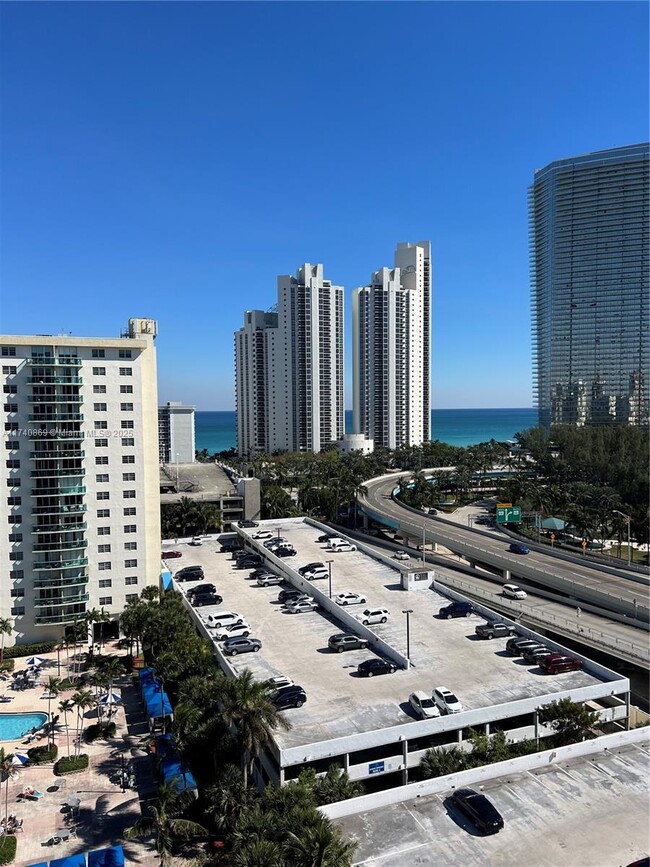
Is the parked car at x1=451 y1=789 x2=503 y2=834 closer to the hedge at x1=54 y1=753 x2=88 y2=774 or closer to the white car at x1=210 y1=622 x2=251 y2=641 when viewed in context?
the white car at x1=210 y1=622 x2=251 y2=641

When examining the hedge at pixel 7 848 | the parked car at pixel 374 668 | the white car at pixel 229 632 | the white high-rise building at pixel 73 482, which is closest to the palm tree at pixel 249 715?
the parked car at pixel 374 668

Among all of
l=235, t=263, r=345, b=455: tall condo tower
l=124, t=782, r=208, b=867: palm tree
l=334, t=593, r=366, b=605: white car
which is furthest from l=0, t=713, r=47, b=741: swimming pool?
l=235, t=263, r=345, b=455: tall condo tower

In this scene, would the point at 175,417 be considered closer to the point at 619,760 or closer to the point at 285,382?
the point at 285,382

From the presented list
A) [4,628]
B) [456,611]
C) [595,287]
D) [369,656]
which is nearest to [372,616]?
[369,656]

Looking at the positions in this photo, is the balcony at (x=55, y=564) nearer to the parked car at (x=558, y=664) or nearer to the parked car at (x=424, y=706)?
the parked car at (x=424, y=706)

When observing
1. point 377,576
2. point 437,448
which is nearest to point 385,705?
point 377,576
